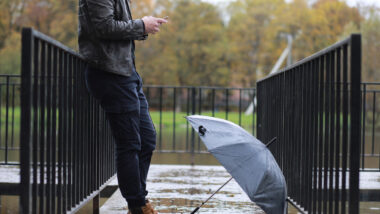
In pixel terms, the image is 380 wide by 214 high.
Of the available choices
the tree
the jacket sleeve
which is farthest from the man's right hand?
the tree

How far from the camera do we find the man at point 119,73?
2.79 m

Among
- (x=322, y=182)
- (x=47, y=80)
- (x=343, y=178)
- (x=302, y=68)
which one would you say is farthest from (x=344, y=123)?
(x=47, y=80)

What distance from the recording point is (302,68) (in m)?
2.90

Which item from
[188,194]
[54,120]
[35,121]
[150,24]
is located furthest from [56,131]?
[188,194]

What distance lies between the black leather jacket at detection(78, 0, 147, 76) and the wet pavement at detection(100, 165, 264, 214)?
1.28 m

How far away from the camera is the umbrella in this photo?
2.72 meters

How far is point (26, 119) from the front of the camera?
199 centimetres

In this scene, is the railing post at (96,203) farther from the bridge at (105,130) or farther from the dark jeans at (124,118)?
the dark jeans at (124,118)

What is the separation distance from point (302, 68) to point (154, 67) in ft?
122

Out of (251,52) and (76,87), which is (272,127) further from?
(251,52)

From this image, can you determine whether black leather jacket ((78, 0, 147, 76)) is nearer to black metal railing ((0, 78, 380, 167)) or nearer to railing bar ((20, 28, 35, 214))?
railing bar ((20, 28, 35, 214))

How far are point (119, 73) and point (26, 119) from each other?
0.90m

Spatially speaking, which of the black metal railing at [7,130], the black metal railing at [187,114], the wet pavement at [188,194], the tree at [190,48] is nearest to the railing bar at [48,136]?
the black metal railing at [187,114]

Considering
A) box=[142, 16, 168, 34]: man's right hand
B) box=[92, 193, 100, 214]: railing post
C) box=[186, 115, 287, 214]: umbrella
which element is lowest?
box=[92, 193, 100, 214]: railing post
